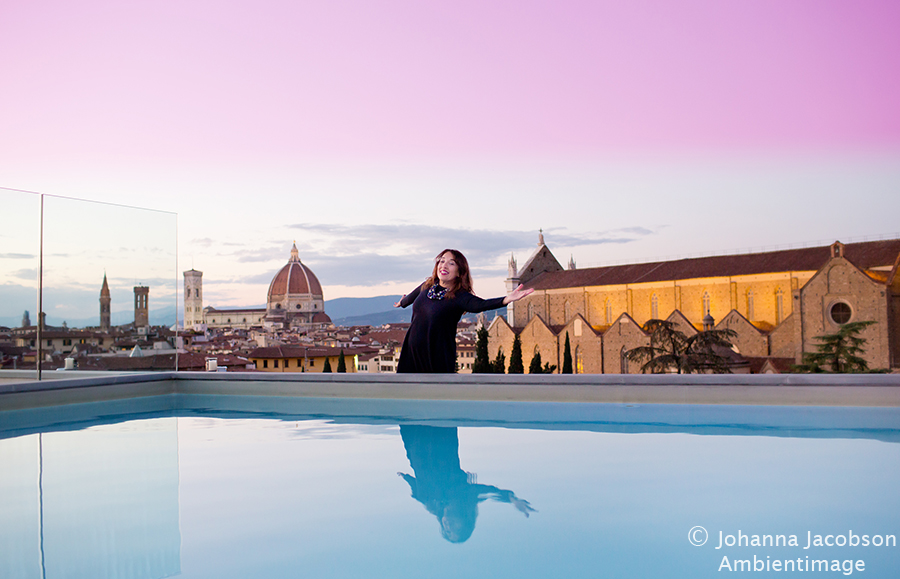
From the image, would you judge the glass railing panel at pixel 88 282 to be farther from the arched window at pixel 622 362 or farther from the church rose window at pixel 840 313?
the arched window at pixel 622 362

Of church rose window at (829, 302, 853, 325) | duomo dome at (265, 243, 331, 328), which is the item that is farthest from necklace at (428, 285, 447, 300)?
duomo dome at (265, 243, 331, 328)

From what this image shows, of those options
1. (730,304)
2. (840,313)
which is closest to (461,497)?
(840,313)

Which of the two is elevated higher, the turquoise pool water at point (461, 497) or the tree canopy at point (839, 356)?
the turquoise pool water at point (461, 497)

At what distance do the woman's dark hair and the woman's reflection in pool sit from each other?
124 centimetres

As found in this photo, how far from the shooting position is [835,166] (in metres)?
37.4

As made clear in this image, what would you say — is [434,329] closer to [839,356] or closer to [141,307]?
[141,307]

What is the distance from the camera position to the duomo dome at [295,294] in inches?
4048

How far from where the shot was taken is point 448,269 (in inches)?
174

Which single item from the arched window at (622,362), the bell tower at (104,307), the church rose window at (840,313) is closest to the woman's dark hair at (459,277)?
the bell tower at (104,307)

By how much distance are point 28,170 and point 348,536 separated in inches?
587

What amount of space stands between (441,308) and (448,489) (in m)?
2.05

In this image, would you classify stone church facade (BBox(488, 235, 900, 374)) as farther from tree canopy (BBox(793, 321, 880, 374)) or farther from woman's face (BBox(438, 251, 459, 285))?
woman's face (BBox(438, 251, 459, 285))

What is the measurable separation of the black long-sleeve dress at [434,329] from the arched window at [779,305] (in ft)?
114

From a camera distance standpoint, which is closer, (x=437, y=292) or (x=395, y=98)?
(x=437, y=292)
